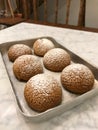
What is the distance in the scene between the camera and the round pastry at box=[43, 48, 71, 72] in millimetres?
647

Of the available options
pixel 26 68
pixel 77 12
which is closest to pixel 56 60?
pixel 26 68

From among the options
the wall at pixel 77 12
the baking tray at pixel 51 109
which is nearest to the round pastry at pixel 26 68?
the baking tray at pixel 51 109

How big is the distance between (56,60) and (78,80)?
151 mm

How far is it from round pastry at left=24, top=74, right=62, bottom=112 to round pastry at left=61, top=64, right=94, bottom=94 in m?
0.05

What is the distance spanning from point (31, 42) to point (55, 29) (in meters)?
0.31

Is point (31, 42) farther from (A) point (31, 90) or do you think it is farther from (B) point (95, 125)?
(B) point (95, 125)

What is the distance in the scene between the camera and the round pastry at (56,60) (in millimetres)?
647

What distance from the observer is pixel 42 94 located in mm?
471

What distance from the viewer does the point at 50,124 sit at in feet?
1.51

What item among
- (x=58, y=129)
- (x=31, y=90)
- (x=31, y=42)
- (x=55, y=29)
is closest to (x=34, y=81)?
(x=31, y=90)

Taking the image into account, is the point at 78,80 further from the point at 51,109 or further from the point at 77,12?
the point at 77,12

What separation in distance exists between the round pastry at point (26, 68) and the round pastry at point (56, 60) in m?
0.05

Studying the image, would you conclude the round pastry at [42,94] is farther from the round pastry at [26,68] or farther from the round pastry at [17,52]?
→ the round pastry at [17,52]

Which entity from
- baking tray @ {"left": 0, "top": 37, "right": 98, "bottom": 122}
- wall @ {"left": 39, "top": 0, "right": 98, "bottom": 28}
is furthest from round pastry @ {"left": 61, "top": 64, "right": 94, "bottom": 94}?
wall @ {"left": 39, "top": 0, "right": 98, "bottom": 28}
